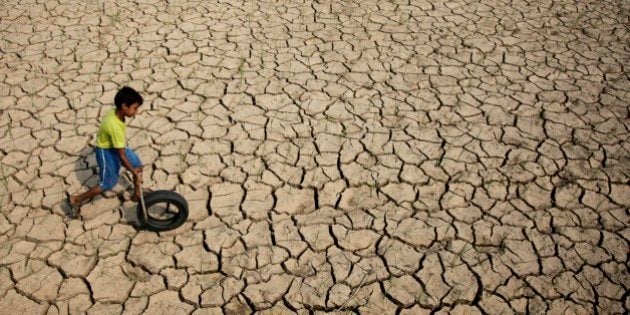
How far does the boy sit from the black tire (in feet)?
0.34

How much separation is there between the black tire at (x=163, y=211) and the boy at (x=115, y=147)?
105mm

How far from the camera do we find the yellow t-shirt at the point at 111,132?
101 inches

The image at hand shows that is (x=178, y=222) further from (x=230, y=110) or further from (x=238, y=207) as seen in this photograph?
(x=230, y=110)

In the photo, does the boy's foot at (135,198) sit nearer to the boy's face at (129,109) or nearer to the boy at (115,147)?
the boy at (115,147)

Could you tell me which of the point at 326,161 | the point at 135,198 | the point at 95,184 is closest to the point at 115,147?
the point at 135,198

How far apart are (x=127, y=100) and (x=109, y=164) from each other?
519 mm

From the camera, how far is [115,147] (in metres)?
2.61

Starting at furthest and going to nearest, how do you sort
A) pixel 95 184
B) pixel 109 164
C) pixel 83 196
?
pixel 95 184 < pixel 83 196 < pixel 109 164

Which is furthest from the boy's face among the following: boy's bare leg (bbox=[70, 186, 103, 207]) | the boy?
boy's bare leg (bbox=[70, 186, 103, 207])

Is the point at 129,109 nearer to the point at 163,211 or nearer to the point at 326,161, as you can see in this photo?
the point at 163,211

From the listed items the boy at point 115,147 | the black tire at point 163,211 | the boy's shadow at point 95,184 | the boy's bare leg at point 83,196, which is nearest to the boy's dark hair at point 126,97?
the boy at point 115,147

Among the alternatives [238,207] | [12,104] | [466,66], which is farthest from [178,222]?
[466,66]

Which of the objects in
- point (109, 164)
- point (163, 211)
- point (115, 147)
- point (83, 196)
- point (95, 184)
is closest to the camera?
point (115, 147)

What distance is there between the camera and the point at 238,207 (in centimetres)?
313
